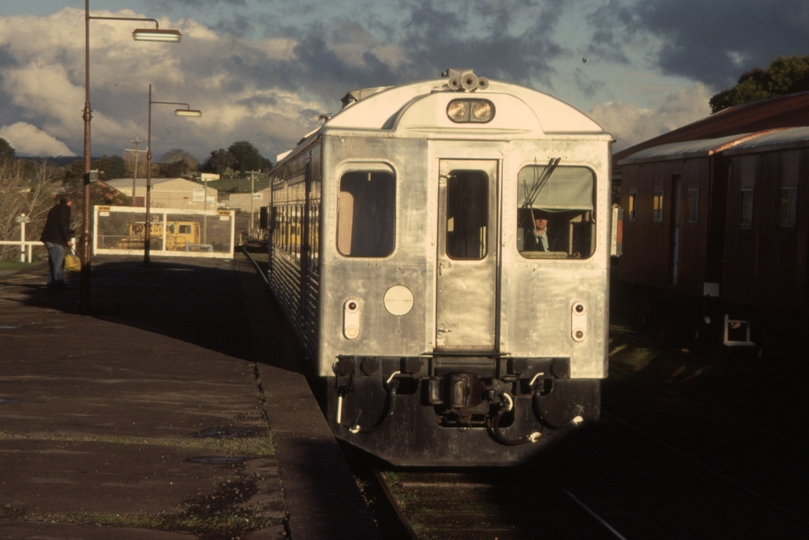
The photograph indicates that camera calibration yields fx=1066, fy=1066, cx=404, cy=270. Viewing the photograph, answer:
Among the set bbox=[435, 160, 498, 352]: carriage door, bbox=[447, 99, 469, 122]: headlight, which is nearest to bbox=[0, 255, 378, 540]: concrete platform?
bbox=[435, 160, 498, 352]: carriage door

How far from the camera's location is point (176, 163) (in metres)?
168

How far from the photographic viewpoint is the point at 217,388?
33.6 feet

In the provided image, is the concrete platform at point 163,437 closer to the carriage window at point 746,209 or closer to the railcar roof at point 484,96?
the railcar roof at point 484,96

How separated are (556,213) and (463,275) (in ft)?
2.89

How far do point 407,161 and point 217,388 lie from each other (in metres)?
3.35

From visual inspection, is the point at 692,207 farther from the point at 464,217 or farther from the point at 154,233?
the point at 154,233

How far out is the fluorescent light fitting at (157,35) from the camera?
19984 mm

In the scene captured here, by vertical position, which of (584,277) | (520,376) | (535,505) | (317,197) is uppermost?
(317,197)

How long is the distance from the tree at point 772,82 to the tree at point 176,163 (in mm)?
118699

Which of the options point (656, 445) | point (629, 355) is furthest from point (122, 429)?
point (629, 355)

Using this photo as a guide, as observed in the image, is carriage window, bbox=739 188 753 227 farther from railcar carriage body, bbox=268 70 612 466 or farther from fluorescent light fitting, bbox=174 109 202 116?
fluorescent light fitting, bbox=174 109 202 116

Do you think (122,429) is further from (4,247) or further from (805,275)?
(4,247)

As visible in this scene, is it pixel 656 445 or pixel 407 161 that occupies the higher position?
pixel 407 161

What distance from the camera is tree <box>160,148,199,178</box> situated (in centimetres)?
16500
